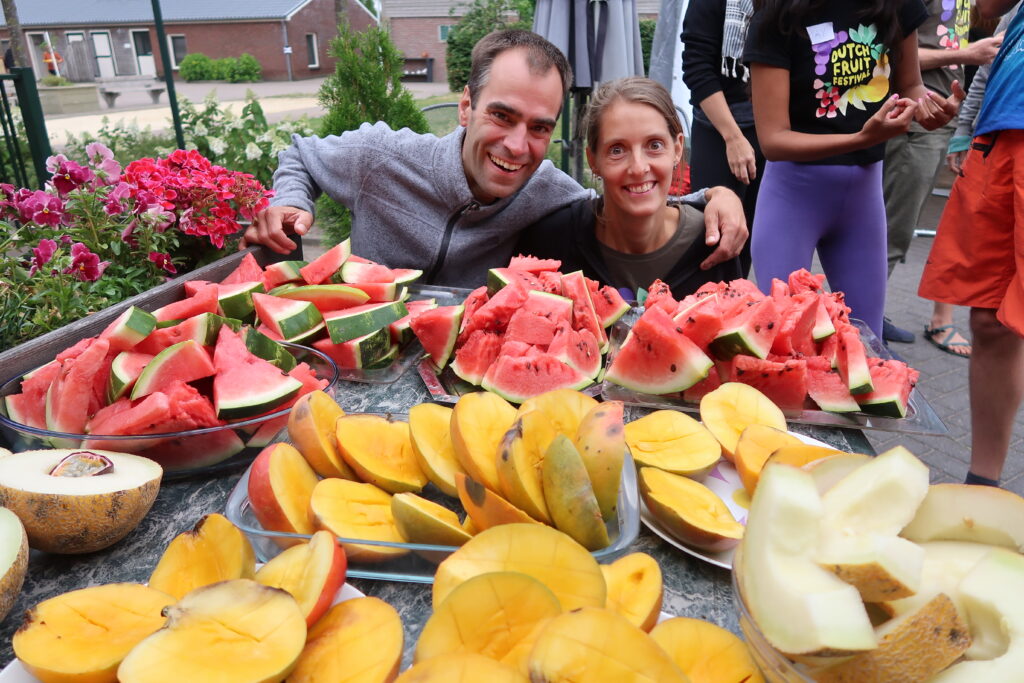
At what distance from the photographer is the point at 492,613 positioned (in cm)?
71

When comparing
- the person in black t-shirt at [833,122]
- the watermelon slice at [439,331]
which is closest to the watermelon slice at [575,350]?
the watermelon slice at [439,331]

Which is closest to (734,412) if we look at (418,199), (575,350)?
(575,350)

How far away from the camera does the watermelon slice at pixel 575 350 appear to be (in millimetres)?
1705

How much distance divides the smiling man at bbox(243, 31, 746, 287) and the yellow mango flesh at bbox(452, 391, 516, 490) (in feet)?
5.36

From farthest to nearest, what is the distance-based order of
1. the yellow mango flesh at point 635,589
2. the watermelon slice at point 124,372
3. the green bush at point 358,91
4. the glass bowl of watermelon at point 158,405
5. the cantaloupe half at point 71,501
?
the green bush at point 358,91 < the watermelon slice at point 124,372 < the glass bowl of watermelon at point 158,405 < the cantaloupe half at point 71,501 < the yellow mango flesh at point 635,589

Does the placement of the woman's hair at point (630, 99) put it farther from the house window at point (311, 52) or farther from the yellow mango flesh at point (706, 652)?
the house window at point (311, 52)

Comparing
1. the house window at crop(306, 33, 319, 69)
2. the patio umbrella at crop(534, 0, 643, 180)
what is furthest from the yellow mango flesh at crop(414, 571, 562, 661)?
the house window at crop(306, 33, 319, 69)

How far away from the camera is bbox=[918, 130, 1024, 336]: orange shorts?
228 centimetres

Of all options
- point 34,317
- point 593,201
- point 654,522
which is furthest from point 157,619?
point 593,201

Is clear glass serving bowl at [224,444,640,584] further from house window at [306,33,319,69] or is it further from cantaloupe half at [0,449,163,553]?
house window at [306,33,319,69]

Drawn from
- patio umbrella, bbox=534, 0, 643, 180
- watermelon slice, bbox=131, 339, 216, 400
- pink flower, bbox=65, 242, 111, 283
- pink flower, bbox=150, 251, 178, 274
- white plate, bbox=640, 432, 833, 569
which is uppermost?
patio umbrella, bbox=534, 0, 643, 180

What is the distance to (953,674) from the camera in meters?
0.56

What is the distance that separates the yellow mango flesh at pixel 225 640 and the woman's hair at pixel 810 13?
2.72 m

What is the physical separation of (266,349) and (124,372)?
0.30 m
